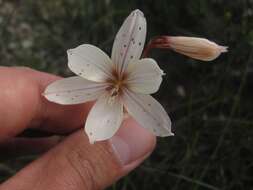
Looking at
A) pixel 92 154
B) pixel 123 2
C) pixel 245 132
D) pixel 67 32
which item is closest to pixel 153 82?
pixel 92 154

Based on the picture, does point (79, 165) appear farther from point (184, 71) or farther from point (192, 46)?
point (184, 71)

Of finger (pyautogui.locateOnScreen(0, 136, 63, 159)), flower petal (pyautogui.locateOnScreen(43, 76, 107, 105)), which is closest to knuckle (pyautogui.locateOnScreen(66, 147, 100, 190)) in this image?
flower petal (pyautogui.locateOnScreen(43, 76, 107, 105))

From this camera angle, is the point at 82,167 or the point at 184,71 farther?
the point at 184,71

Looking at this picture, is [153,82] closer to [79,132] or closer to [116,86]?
[116,86]

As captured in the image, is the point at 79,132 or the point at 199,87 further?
the point at 199,87

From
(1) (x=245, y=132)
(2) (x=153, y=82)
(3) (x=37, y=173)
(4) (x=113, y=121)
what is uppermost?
(2) (x=153, y=82)

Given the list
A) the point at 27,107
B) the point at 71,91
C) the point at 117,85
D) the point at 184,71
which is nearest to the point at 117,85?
the point at 117,85

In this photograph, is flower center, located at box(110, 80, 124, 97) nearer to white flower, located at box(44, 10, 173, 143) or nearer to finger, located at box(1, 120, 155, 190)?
white flower, located at box(44, 10, 173, 143)

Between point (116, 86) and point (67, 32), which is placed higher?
point (116, 86)
